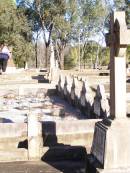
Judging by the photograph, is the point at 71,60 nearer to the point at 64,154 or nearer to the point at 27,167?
the point at 64,154

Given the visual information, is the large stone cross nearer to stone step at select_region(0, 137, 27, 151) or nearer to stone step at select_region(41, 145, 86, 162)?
stone step at select_region(41, 145, 86, 162)

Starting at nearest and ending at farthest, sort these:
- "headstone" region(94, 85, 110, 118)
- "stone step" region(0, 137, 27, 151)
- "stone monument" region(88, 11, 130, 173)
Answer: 1. "stone monument" region(88, 11, 130, 173)
2. "stone step" region(0, 137, 27, 151)
3. "headstone" region(94, 85, 110, 118)

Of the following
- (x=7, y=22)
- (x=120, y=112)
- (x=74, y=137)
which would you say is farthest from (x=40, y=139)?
(x=7, y=22)

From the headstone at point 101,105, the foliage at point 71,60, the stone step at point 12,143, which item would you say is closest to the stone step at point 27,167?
the stone step at point 12,143

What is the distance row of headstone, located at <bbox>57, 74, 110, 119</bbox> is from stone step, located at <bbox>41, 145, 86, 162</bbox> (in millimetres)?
3858

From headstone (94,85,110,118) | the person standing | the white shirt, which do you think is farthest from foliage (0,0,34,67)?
headstone (94,85,110,118)

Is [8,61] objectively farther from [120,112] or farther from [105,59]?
[120,112]

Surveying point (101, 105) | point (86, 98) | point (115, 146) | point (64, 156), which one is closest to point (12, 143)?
point (64, 156)

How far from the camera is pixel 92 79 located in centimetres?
3112

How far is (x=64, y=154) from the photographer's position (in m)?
9.42

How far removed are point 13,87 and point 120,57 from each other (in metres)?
18.6

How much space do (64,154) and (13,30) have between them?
37.3 metres

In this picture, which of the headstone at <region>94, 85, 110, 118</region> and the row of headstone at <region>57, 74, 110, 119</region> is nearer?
the headstone at <region>94, 85, 110, 118</region>

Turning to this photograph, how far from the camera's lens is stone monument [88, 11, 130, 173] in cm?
750
